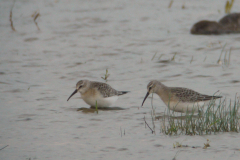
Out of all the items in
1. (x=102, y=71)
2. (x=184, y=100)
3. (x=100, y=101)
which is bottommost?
(x=100, y=101)

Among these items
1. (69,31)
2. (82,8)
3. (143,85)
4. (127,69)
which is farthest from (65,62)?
(82,8)

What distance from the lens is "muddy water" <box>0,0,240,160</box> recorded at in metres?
7.20

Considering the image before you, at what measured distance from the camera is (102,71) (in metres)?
13.0

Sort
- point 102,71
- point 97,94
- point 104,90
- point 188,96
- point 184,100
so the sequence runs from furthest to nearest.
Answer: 1. point 102,71
2. point 104,90
3. point 97,94
4. point 188,96
5. point 184,100

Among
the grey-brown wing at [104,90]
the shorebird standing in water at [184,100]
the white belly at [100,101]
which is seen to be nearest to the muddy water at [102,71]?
the white belly at [100,101]

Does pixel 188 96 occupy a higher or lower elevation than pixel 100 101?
higher

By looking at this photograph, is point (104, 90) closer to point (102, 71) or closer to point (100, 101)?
point (100, 101)

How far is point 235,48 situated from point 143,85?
5664 mm

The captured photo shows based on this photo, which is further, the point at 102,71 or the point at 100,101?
the point at 102,71

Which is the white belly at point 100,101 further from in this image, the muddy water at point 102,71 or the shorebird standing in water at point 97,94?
the muddy water at point 102,71

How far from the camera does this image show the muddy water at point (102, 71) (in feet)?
23.6

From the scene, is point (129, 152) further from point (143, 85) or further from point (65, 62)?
point (65, 62)

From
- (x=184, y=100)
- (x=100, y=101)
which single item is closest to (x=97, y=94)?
(x=100, y=101)

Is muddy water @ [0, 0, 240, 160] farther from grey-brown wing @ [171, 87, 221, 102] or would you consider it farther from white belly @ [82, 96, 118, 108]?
grey-brown wing @ [171, 87, 221, 102]
